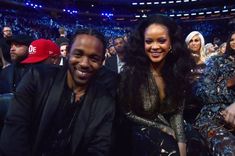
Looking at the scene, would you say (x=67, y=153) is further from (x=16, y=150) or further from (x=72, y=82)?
(x=72, y=82)

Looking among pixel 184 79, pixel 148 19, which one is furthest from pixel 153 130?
pixel 148 19

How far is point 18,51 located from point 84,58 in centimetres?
202

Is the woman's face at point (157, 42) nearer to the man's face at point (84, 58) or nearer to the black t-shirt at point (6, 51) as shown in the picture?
the man's face at point (84, 58)

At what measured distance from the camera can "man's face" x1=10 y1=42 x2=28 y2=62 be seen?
398 centimetres

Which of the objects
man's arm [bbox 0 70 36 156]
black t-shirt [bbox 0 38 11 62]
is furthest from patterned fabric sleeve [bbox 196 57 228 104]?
black t-shirt [bbox 0 38 11 62]

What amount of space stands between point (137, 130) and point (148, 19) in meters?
0.90

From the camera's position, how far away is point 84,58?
2229mm

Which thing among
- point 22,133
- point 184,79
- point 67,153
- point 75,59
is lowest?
point 67,153

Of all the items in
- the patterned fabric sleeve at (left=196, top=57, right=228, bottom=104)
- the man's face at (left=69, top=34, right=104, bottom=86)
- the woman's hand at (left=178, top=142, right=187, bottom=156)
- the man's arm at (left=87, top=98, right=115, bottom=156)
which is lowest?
the woman's hand at (left=178, top=142, right=187, bottom=156)

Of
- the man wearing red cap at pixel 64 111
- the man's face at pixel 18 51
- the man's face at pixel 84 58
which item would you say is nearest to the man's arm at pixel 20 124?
the man wearing red cap at pixel 64 111

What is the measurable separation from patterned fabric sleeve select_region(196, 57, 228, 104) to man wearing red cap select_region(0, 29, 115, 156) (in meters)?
0.96

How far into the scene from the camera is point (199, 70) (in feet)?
10.8

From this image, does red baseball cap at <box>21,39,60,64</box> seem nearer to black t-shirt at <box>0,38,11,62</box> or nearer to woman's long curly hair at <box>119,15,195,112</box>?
black t-shirt at <box>0,38,11,62</box>

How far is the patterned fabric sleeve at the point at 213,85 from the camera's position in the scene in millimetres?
2867
